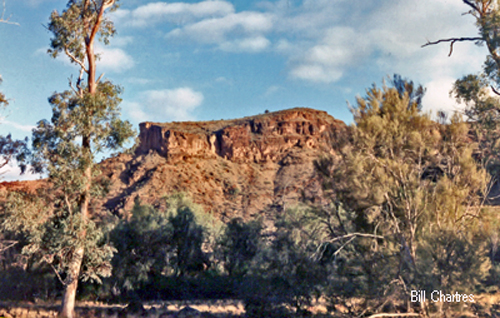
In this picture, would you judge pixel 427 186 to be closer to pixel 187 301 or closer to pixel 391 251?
pixel 391 251

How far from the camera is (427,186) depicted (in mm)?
10531

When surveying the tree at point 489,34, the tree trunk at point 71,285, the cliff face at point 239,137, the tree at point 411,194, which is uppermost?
the cliff face at point 239,137

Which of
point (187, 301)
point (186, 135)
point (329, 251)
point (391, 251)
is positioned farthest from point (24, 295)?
point (186, 135)

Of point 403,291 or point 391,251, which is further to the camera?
point 391,251

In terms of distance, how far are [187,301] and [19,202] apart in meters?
12.2

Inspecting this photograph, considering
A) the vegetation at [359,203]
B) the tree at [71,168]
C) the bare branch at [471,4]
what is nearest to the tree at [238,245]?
the vegetation at [359,203]

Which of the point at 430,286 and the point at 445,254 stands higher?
the point at 445,254

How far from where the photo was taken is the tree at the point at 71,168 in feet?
38.9

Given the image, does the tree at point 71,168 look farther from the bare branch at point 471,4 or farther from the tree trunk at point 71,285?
the bare branch at point 471,4

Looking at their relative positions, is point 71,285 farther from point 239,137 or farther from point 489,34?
point 239,137

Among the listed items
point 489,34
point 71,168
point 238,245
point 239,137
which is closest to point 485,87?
point 489,34

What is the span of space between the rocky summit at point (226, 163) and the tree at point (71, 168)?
41.6 meters

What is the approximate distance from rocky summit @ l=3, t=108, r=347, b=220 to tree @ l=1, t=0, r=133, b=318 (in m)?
41.6

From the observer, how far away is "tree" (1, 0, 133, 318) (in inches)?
467
